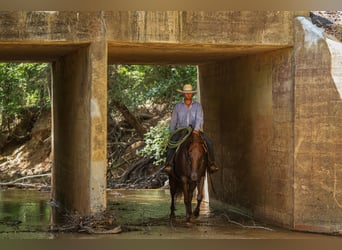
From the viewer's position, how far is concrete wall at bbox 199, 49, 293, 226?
1098 centimetres

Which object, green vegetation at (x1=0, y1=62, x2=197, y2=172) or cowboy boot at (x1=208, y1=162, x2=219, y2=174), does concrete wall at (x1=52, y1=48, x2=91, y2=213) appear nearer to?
cowboy boot at (x1=208, y1=162, x2=219, y2=174)

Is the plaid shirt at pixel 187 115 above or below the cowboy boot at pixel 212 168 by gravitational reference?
above

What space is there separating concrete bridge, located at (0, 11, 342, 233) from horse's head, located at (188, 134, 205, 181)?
120 cm

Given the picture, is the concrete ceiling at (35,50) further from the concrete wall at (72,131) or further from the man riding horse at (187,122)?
the man riding horse at (187,122)

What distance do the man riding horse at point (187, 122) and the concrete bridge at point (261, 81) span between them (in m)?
0.85

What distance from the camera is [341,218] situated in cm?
1034

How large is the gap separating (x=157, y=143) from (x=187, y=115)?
6858mm

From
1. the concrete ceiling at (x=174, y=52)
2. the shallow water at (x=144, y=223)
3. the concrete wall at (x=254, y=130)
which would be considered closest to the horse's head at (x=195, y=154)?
the shallow water at (x=144, y=223)

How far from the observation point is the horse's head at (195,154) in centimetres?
1114

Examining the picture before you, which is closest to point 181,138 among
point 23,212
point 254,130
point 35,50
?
point 254,130

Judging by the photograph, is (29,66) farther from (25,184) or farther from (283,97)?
(283,97)

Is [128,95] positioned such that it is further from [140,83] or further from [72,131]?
[72,131]

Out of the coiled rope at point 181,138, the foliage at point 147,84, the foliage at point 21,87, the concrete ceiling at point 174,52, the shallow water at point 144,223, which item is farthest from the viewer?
the foliage at point 21,87

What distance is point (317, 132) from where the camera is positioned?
10.5 meters
